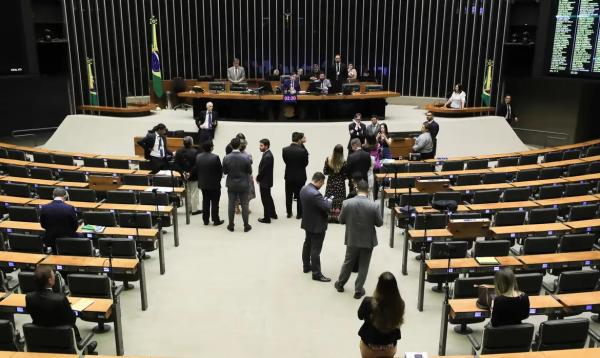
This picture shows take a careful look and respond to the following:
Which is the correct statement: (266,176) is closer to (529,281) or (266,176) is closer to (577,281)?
(529,281)

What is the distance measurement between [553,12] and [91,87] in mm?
13090

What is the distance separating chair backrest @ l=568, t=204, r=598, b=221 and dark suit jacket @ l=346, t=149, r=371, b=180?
3.15 meters

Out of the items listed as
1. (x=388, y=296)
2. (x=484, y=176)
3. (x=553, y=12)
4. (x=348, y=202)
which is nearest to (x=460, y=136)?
(x=553, y=12)

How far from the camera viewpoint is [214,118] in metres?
13.1

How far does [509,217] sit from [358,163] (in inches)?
102

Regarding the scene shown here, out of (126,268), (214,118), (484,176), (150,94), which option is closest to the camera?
(126,268)

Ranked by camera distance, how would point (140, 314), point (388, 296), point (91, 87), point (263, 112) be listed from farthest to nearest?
point (91, 87) → point (263, 112) → point (140, 314) → point (388, 296)

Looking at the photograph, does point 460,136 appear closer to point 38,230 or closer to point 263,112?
point 263,112

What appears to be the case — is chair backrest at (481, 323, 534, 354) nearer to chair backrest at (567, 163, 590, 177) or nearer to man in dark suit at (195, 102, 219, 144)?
chair backrest at (567, 163, 590, 177)

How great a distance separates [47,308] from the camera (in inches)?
175

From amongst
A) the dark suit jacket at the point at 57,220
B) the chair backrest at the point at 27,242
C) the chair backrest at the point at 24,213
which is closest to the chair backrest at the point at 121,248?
the dark suit jacket at the point at 57,220

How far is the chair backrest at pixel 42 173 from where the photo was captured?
9805 millimetres

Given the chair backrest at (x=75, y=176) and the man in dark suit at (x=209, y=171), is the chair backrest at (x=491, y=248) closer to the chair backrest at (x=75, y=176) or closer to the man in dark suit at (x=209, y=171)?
the man in dark suit at (x=209, y=171)

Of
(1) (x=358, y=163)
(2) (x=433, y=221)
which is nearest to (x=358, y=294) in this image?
(2) (x=433, y=221)
